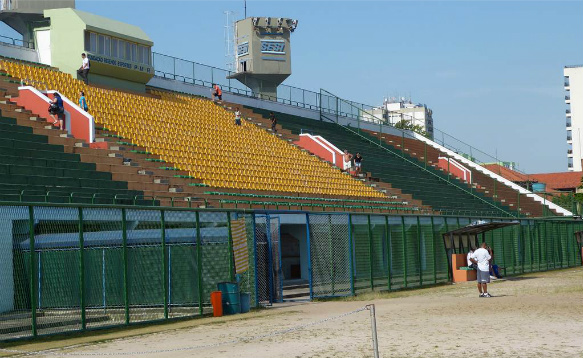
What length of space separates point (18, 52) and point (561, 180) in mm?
80345

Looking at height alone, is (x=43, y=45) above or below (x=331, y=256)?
above

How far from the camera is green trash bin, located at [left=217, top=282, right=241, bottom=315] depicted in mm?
23234

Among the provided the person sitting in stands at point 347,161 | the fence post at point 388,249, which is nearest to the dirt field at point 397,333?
the fence post at point 388,249

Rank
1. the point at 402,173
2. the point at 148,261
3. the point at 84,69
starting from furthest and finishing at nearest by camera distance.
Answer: the point at 402,173, the point at 84,69, the point at 148,261

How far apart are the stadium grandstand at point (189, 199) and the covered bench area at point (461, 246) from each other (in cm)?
15

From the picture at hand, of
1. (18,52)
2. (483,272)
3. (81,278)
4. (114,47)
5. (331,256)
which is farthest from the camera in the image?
(114,47)

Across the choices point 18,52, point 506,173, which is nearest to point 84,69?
point 18,52

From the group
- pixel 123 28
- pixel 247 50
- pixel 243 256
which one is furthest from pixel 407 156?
pixel 243 256

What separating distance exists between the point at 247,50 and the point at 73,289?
173 feet

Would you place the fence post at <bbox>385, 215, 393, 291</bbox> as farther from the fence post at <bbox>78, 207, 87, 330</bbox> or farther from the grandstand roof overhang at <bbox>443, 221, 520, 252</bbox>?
the fence post at <bbox>78, 207, 87, 330</bbox>

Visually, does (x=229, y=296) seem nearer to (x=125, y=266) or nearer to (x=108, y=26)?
(x=125, y=266)

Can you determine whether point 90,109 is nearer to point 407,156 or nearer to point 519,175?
point 407,156

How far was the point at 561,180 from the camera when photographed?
106 metres

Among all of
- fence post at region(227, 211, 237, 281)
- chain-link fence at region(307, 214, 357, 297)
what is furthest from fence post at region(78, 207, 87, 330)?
chain-link fence at region(307, 214, 357, 297)
